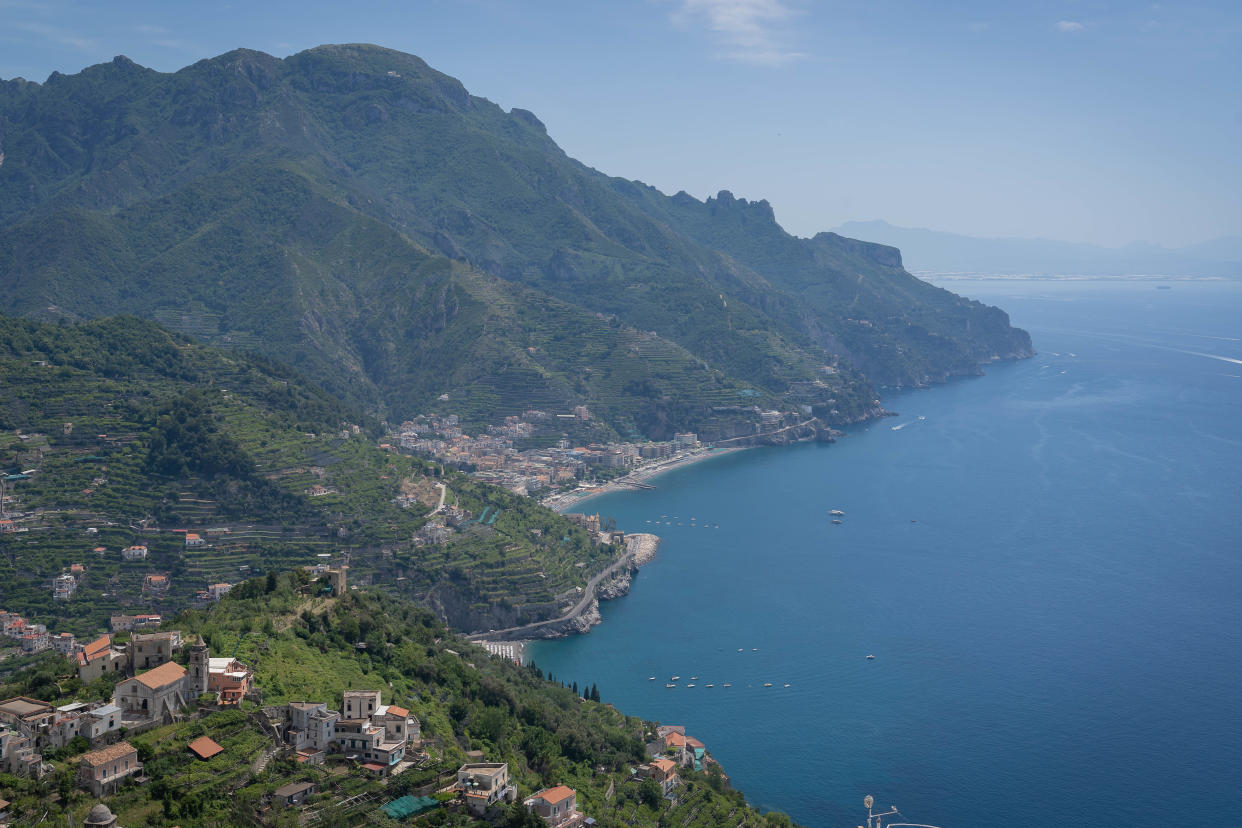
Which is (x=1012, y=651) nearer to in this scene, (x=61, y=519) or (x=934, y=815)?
(x=934, y=815)

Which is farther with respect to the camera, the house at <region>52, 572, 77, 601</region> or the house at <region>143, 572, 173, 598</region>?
the house at <region>143, 572, 173, 598</region>

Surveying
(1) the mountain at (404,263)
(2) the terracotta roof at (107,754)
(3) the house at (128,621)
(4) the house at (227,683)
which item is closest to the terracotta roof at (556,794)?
(4) the house at (227,683)

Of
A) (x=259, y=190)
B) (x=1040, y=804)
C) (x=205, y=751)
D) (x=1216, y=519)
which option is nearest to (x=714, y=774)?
(x=1040, y=804)

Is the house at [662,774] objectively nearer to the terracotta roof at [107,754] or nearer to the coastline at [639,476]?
the terracotta roof at [107,754]

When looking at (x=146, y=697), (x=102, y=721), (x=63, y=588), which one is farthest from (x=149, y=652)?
(x=63, y=588)

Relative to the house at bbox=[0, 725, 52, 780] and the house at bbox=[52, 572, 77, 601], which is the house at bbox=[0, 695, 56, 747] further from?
the house at bbox=[52, 572, 77, 601]

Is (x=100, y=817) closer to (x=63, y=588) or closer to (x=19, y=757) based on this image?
(x=19, y=757)

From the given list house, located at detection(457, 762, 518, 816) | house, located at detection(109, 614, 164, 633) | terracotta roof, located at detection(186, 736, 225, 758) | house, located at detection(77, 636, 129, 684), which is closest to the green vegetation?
terracotta roof, located at detection(186, 736, 225, 758)
